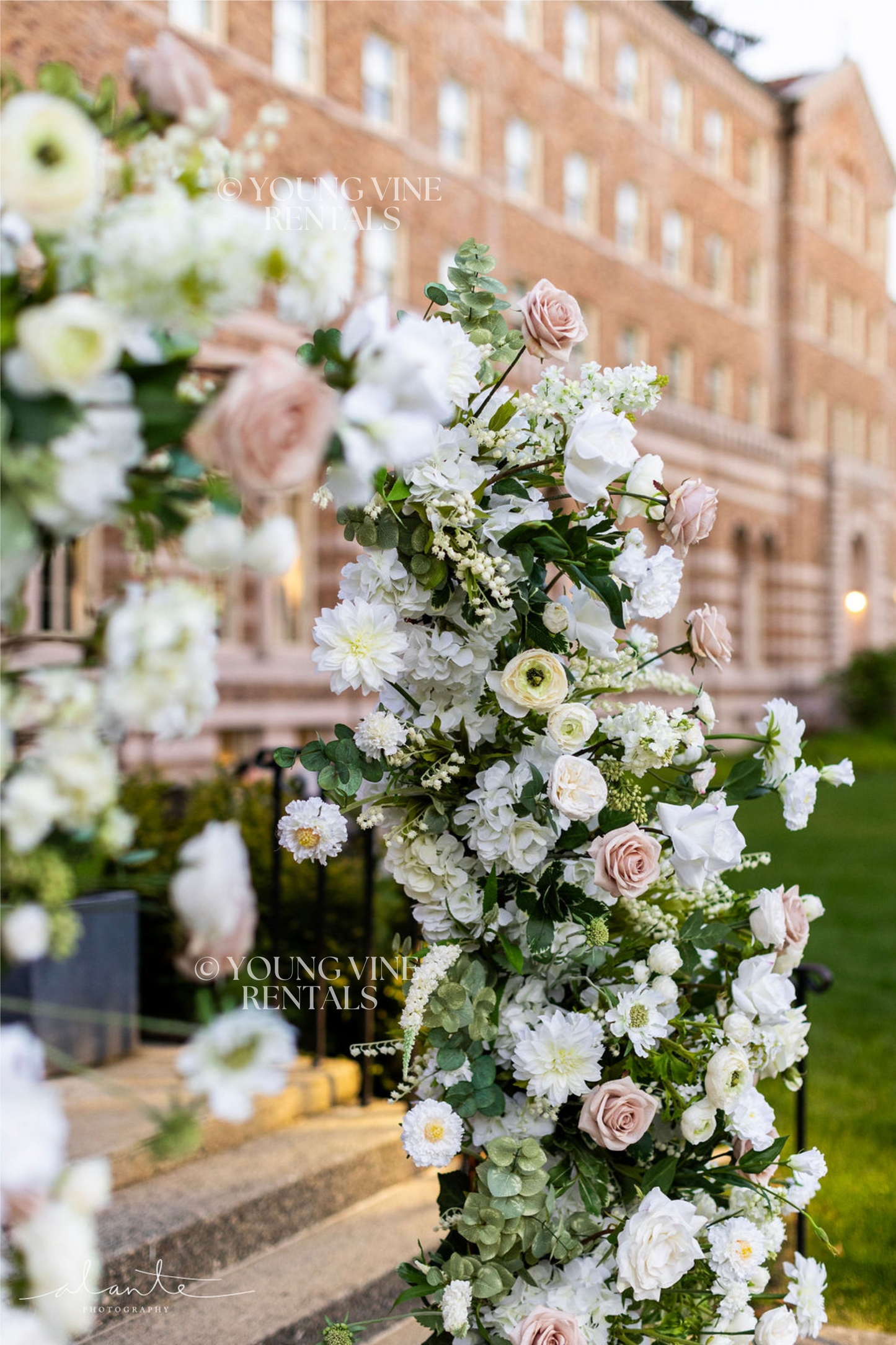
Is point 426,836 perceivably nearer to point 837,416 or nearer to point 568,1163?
point 568,1163

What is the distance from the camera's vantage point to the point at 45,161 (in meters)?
0.85

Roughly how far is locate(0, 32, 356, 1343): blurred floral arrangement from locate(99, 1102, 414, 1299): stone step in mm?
2164

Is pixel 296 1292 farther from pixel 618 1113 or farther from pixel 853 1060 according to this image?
pixel 853 1060

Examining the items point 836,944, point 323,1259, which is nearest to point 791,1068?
point 323,1259

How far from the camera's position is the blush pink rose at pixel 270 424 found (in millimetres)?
869

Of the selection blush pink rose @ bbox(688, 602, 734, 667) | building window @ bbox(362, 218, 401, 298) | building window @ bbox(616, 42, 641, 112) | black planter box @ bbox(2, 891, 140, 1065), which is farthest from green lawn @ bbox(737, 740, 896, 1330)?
building window @ bbox(616, 42, 641, 112)

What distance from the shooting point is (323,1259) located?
122 inches

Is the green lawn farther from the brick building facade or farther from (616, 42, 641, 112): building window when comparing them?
(616, 42, 641, 112): building window

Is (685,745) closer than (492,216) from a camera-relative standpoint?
Yes

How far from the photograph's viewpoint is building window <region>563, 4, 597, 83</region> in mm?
17938

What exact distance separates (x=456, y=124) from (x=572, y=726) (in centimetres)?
1585

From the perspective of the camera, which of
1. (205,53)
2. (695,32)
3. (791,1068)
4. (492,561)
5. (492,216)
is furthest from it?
(695,32)

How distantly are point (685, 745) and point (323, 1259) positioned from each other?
1.99 m

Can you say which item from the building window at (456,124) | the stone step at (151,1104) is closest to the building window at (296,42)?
the building window at (456,124)
